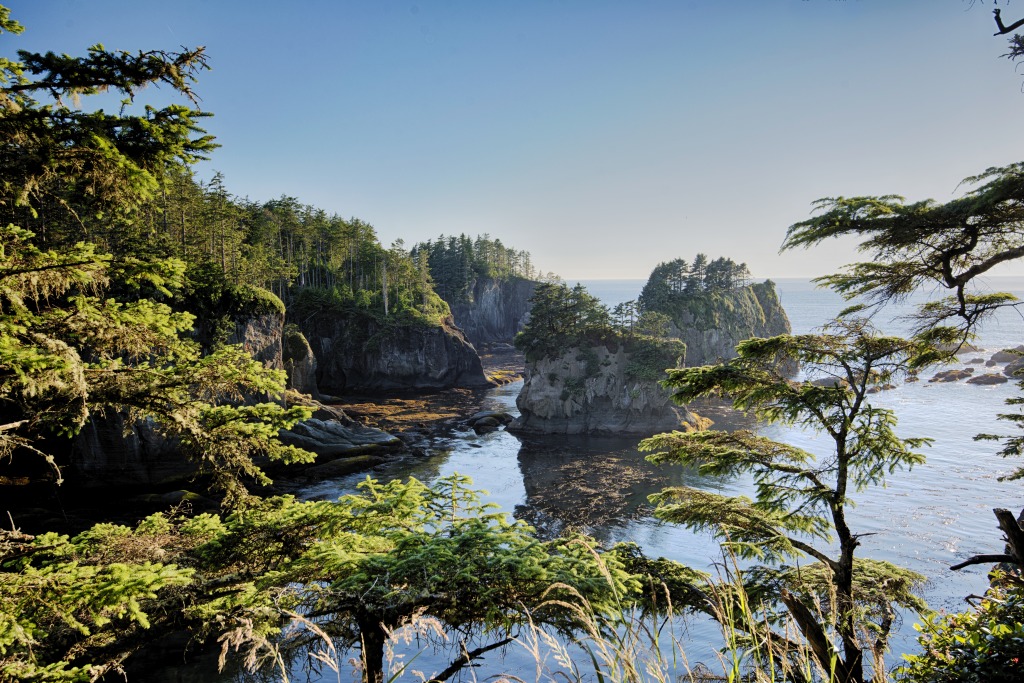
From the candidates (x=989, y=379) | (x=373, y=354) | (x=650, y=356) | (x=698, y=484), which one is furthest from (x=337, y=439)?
(x=989, y=379)

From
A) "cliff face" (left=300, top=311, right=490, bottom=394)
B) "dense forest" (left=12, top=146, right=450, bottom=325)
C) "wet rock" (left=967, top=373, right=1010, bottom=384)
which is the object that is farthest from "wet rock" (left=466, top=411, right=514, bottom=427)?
"wet rock" (left=967, top=373, right=1010, bottom=384)

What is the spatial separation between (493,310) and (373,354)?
48165 mm

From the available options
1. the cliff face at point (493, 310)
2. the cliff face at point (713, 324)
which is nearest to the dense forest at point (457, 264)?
the cliff face at point (493, 310)

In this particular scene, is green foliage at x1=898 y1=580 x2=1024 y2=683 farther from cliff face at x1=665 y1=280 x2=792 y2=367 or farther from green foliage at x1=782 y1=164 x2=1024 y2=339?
cliff face at x1=665 y1=280 x2=792 y2=367

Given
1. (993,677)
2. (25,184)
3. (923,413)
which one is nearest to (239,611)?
(25,184)

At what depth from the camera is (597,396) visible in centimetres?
4550

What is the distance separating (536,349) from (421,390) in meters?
20.4

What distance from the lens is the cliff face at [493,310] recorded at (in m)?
101

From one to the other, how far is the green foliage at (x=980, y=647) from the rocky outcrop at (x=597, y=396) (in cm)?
3979

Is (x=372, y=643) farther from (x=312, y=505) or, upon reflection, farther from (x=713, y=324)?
(x=713, y=324)

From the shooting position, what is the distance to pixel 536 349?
4706cm

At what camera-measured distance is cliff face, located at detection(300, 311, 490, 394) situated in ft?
201

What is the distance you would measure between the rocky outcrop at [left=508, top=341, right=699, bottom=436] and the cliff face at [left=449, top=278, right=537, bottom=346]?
2115 inches

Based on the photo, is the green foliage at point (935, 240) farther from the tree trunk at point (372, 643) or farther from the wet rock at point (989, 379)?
the wet rock at point (989, 379)
